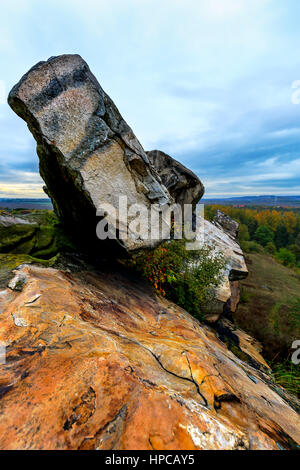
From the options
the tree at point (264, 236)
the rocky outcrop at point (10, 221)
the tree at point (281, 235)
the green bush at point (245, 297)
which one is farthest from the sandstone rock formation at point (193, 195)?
the tree at point (281, 235)

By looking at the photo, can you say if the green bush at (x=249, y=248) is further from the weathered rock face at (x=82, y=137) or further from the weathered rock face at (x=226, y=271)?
the weathered rock face at (x=82, y=137)

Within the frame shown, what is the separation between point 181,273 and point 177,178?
5134 mm

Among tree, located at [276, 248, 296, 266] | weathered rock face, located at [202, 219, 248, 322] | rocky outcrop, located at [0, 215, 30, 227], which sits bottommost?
tree, located at [276, 248, 296, 266]

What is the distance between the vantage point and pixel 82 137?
16.5ft

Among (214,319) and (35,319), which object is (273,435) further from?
(214,319)

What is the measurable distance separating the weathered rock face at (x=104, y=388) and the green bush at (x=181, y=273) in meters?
2.87

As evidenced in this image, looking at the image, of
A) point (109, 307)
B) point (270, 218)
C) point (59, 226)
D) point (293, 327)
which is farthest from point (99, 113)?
point (270, 218)

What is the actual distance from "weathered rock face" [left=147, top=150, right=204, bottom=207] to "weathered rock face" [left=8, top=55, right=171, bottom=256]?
485 centimetres

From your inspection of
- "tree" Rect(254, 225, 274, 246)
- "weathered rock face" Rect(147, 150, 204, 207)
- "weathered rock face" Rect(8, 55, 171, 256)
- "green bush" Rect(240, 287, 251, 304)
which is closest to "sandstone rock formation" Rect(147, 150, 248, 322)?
"weathered rock face" Rect(147, 150, 204, 207)

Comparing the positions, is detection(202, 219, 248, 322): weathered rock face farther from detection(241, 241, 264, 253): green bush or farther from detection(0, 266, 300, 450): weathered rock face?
detection(241, 241, 264, 253): green bush

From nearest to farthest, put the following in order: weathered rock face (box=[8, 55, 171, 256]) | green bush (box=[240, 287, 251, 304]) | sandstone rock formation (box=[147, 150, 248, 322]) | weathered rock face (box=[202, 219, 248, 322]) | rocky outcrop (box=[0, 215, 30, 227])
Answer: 1. weathered rock face (box=[8, 55, 171, 256])
2. rocky outcrop (box=[0, 215, 30, 227])
3. weathered rock face (box=[202, 219, 248, 322])
4. sandstone rock formation (box=[147, 150, 248, 322])
5. green bush (box=[240, 287, 251, 304])

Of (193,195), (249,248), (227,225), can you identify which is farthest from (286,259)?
(193,195)

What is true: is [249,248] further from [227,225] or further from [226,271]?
[226,271]

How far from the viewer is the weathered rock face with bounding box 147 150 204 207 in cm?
1067
